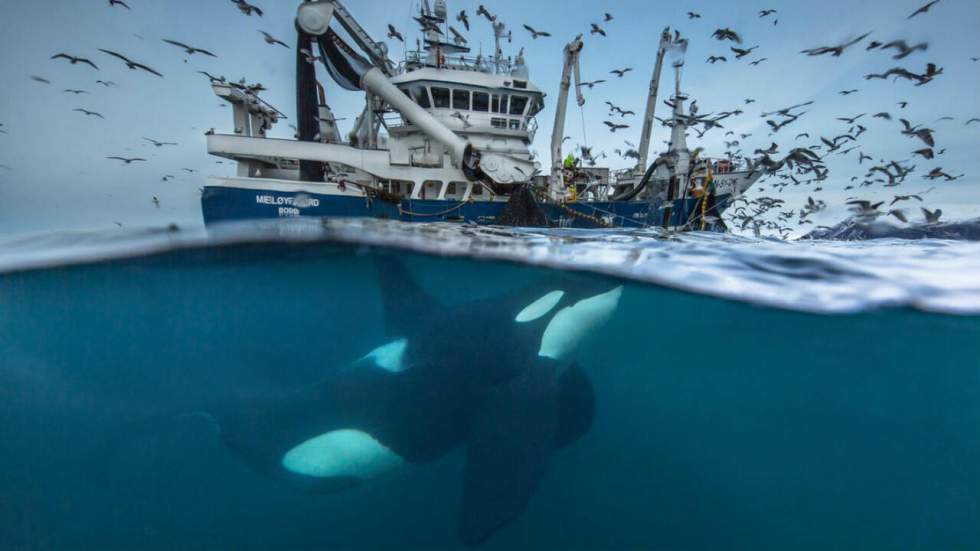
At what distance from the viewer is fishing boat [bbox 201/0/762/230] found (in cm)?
→ 1573

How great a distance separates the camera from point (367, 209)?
1592cm

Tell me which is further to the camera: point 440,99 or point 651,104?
point 651,104

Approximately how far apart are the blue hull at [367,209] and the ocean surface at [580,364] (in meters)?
7.03

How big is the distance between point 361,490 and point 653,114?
92.6 feet

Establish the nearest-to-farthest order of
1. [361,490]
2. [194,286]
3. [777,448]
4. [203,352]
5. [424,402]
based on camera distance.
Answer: [424,402]
[361,490]
[194,286]
[203,352]
[777,448]

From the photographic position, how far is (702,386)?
9.90 meters

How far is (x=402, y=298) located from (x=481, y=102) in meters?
14.7

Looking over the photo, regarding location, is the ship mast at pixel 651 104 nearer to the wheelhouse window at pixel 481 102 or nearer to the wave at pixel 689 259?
the wheelhouse window at pixel 481 102

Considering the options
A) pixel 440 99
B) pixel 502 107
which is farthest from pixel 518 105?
pixel 440 99

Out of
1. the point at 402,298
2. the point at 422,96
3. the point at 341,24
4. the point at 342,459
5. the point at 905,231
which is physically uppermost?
the point at 341,24

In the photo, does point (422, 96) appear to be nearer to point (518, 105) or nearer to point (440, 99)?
point (440, 99)

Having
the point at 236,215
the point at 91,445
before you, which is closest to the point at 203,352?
the point at 91,445

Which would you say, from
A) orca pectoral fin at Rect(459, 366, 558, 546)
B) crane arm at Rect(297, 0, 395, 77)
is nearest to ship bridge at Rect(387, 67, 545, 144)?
crane arm at Rect(297, 0, 395, 77)

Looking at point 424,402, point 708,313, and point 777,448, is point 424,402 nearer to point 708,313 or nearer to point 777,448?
point 708,313
